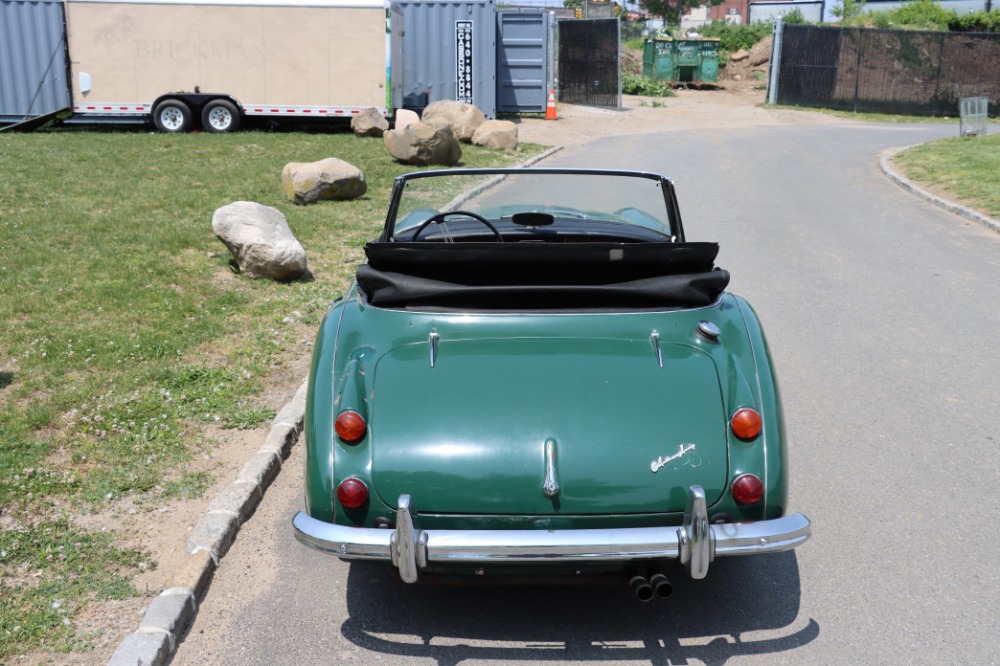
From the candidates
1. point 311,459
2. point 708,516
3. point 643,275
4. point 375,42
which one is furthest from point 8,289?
point 375,42

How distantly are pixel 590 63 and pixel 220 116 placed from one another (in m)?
13.7

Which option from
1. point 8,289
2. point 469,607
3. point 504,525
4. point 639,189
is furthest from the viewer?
point 8,289

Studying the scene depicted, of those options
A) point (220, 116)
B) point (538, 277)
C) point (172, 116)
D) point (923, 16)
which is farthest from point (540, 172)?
point (923, 16)

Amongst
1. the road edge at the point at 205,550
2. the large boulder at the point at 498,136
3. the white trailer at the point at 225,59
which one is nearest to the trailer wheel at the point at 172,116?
the white trailer at the point at 225,59

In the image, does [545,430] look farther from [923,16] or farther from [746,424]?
[923,16]

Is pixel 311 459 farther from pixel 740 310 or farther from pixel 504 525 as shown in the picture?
pixel 740 310

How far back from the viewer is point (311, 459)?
11.4ft

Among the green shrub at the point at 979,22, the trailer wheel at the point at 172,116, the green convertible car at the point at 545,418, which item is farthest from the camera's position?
the green shrub at the point at 979,22

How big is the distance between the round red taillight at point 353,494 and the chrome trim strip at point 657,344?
126cm

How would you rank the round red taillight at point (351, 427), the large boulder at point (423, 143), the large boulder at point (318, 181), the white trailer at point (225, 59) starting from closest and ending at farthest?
the round red taillight at point (351, 427)
the large boulder at point (318, 181)
the large boulder at point (423, 143)
the white trailer at point (225, 59)

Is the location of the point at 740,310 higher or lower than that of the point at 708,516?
higher

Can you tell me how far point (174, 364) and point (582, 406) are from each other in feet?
12.3

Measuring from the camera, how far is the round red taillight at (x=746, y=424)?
3451 mm

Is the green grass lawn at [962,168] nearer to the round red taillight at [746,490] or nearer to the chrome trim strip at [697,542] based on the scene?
the round red taillight at [746,490]
